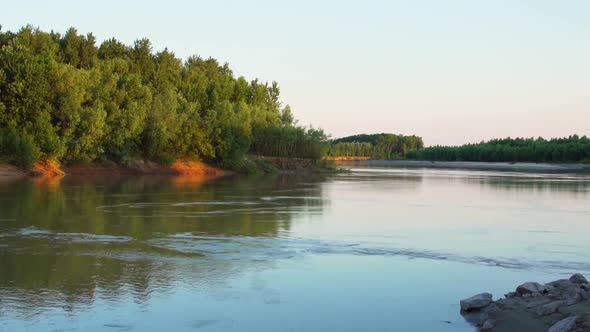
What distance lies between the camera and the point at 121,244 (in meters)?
16.8

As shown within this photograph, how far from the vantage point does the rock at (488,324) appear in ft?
32.0

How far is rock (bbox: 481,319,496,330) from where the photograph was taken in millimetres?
A: 9742

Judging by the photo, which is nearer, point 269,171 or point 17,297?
point 17,297

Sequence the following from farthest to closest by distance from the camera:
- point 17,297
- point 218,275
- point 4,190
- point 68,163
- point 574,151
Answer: point 574,151, point 68,163, point 4,190, point 218,275, point 17,297

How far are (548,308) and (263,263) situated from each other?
6644 mm

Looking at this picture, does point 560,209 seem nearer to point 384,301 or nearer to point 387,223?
point 387,223

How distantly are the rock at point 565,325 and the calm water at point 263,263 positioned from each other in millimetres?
1762

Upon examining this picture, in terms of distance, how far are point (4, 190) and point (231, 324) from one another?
2809 cm

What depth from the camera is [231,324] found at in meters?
9.96

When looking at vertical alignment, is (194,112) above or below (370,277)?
above

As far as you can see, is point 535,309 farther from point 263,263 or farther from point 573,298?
point 263,263

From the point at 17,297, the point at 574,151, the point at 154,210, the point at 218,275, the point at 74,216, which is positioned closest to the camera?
the point at 17,297

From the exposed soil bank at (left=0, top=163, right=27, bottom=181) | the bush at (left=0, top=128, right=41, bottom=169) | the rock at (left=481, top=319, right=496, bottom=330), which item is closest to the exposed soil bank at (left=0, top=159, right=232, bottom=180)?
the exposed soil bank at (left=0, top=163, right=27, bottom=181)

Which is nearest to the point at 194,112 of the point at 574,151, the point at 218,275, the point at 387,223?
the point at 387,223
